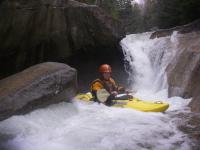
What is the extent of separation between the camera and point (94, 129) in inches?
259

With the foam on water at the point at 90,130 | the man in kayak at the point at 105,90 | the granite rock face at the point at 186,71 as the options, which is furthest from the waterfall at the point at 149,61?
the foam on water at the point at 90,130

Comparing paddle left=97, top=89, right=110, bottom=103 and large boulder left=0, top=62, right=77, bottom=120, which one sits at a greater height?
large boulder left=0, top=62, right=77, bottom=120

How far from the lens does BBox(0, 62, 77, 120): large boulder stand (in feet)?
22.8

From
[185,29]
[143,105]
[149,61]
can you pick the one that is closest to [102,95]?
[143,105]

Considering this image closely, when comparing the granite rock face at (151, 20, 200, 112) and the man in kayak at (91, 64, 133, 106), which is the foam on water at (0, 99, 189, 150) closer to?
the man in kayak at (91, 64, 133, 106)

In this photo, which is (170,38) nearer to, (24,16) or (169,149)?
(24,16)

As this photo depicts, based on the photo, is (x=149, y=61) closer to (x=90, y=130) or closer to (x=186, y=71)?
(x=186, y=71)

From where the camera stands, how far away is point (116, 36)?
12352 mm

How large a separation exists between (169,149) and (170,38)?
25.9 feet

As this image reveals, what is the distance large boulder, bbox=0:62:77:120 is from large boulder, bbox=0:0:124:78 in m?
1.91

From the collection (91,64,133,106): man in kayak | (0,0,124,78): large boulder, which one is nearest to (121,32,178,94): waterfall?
(0,0,124,78): large boulder

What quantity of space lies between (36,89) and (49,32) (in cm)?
371

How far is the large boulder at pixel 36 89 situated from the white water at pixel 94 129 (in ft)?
0.55

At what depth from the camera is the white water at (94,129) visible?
5.77m
